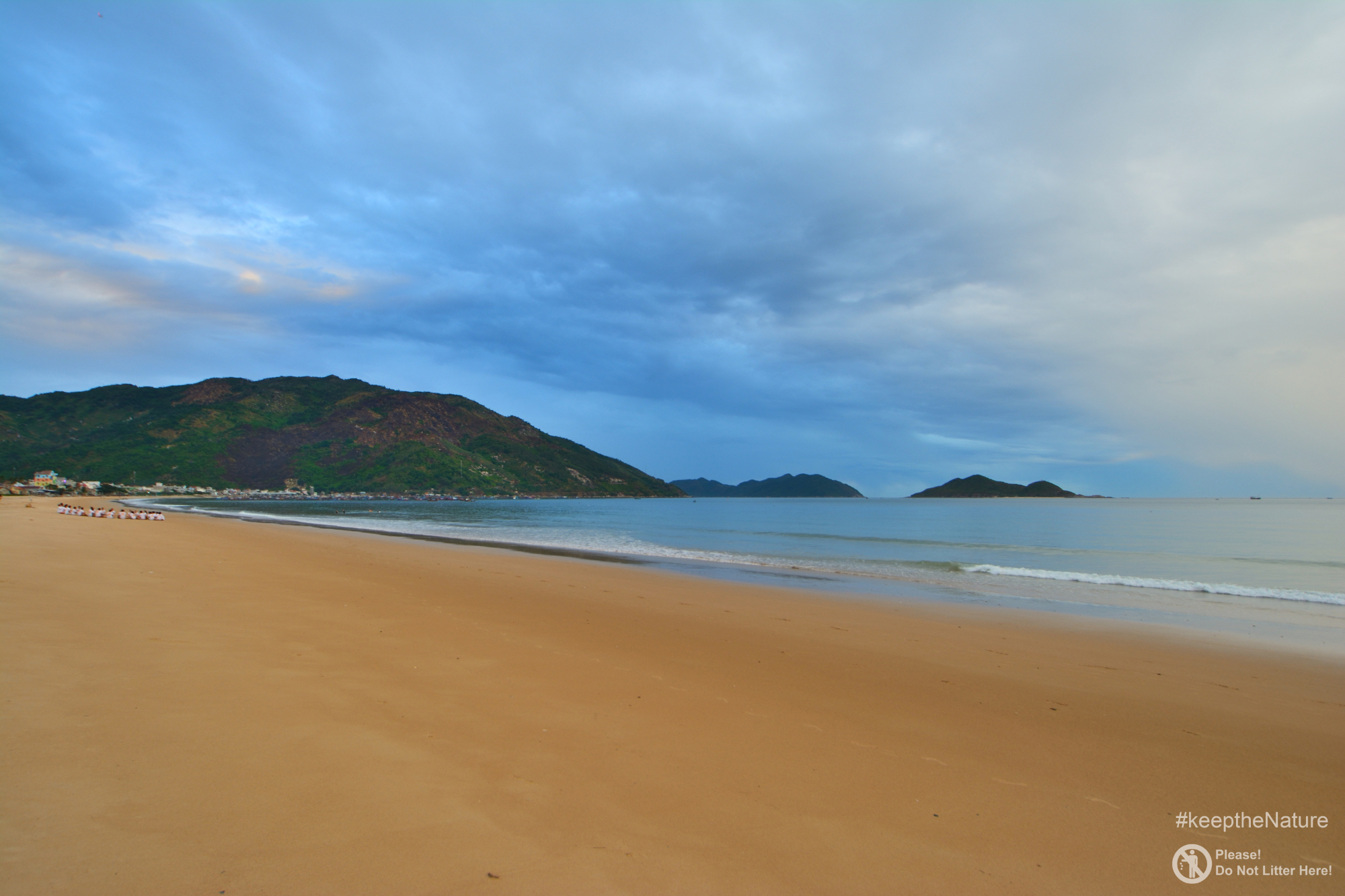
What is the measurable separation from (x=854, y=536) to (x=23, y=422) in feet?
556

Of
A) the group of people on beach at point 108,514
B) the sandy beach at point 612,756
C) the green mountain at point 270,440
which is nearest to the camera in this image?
the sandy beach at point 612,756

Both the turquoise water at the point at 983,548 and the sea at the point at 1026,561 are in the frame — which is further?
the turquoise water at the point at 983,548

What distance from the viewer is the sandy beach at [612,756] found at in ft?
9.72

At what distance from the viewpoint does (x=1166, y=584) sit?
59.1ft

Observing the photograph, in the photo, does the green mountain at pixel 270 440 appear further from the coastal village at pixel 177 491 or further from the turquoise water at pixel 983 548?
the turquoise water at pixel 983 548

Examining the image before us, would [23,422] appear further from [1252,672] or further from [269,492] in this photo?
[1252,672]

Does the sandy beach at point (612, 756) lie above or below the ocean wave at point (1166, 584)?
below

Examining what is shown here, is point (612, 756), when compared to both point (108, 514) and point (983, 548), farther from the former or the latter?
point (108, 514)

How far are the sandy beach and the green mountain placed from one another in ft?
423

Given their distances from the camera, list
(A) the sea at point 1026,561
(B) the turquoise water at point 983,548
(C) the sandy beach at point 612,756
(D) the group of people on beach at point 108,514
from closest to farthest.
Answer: (C) the sandy beach at point 612,756 → (A) the sea at point 1026,561 → (B) the turquoise water at point 983,548 → (D) the group of people on beach at point 108,514

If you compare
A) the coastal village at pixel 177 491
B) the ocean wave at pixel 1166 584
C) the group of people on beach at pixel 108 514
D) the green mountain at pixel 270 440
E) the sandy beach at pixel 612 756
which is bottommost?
the coastal village at pixel 177 491

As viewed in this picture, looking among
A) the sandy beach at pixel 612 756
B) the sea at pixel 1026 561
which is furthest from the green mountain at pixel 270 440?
the sandy beach at pixel 612 756

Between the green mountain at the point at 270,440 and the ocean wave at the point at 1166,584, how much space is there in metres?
131

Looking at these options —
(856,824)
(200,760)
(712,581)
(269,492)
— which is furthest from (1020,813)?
(269,492)
